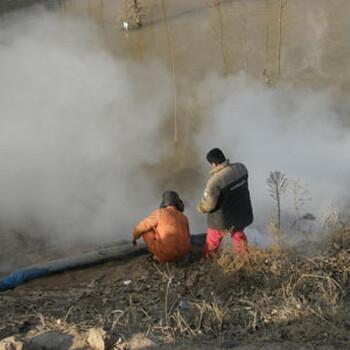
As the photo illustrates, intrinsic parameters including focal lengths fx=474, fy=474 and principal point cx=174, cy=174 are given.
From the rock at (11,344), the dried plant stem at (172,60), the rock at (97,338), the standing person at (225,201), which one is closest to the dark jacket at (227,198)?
the standing person at (225,201)

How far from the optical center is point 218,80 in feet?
31.6

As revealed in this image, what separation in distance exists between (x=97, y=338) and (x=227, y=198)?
191 centimetres

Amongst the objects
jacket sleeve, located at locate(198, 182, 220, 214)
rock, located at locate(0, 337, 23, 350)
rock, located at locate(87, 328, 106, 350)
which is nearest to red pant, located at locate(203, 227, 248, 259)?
jacket sleeve, located at locate(198, 182, 220, 214)

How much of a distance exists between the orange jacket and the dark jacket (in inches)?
10.8

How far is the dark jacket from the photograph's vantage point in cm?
446

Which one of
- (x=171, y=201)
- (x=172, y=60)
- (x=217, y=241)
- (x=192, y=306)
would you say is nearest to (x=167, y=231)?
(x=171, y=201)

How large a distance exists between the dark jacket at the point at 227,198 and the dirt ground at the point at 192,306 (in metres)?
0.33

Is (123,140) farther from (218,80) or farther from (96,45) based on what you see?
(96,45)

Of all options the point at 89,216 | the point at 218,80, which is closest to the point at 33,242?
the point at 89,216

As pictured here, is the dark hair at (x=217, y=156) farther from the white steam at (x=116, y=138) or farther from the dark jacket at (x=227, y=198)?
the white steam at (x=116, y=138)

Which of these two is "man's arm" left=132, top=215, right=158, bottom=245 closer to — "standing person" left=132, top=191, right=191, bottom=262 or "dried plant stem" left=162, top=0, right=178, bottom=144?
"standing person" left=132, top=191, right=191, bottom=262

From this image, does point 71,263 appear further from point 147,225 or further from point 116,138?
point 116,138

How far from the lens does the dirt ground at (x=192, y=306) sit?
11.0 ft

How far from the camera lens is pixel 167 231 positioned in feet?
15.1
